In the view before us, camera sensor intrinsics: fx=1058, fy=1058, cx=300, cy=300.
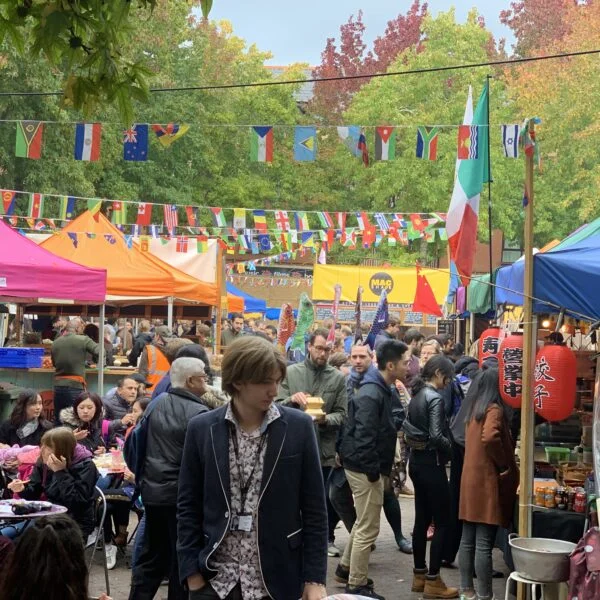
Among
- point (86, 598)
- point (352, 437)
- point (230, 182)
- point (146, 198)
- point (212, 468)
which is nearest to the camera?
point (86, 598)

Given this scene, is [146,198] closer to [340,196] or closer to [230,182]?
[230,182]

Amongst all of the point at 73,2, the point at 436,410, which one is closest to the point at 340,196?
the point at 436,410

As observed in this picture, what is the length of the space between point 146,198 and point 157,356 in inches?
1018

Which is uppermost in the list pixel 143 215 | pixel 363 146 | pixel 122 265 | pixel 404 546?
pixel 143 215

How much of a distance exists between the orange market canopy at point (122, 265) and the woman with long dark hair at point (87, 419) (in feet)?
29.8

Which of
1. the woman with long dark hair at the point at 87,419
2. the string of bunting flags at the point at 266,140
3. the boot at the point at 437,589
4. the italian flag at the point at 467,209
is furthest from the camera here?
the string of bunting flags at the point at 266,140

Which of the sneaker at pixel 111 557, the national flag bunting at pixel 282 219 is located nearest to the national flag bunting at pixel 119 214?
the national flag bunting at pixel 282 219

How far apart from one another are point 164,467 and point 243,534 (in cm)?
287

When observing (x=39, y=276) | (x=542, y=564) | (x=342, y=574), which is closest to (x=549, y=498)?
(x=542, y=564)

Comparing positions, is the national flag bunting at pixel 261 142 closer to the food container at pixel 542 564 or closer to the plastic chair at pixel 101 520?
the plastic chair at pixel 101 520

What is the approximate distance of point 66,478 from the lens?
24.2ft

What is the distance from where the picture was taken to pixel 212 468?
160 inches

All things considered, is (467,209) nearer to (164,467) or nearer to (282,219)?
(164,467)

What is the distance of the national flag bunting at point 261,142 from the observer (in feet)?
53.4
